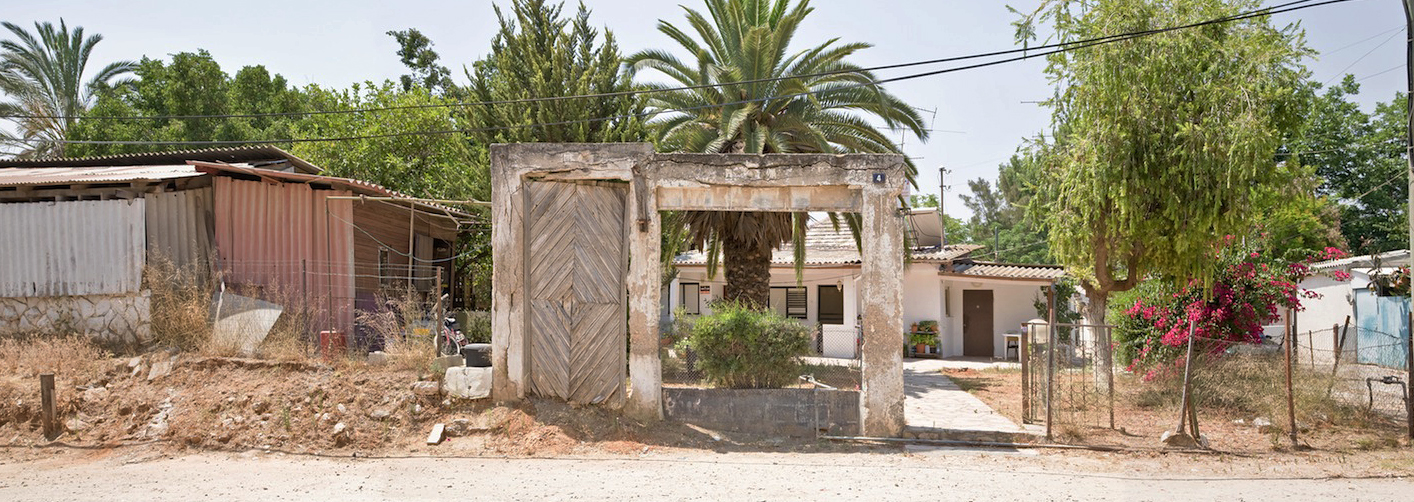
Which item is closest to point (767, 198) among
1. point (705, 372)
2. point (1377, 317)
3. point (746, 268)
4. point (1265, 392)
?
point (705, 372)

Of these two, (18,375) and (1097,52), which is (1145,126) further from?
(18,375)

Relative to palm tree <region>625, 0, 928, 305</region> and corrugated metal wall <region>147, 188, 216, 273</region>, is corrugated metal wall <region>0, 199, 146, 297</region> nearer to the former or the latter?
corrugated metal wall <region>147, 188, 216, 273</region>

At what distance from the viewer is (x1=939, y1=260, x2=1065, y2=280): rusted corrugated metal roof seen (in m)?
22.6

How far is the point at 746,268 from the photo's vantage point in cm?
1669

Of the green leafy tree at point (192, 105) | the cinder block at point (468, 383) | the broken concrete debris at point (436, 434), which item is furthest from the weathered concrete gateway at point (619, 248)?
the green leafy tree at point (192, 105)

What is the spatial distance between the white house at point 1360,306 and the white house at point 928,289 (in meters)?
6.33

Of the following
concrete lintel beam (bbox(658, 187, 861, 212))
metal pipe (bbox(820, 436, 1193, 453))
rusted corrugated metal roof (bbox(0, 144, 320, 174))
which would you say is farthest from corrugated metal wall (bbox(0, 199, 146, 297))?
metal pipe (bbox(820, 436, 1193, 453))

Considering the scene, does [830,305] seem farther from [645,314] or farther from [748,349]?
[645,314]

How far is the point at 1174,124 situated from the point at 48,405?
14.7 meters

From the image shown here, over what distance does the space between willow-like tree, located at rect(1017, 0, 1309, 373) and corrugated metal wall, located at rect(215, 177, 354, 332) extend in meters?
11.4

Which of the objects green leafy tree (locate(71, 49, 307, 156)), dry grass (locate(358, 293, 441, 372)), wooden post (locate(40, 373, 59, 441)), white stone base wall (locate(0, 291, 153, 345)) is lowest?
wooden post (locate(40, 373, 59, 441))

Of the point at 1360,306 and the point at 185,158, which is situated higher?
the point at 185,158

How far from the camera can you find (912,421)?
11.8 meters

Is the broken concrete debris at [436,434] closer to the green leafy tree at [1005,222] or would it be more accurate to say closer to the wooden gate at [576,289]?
the wooden gate at [576,289]
